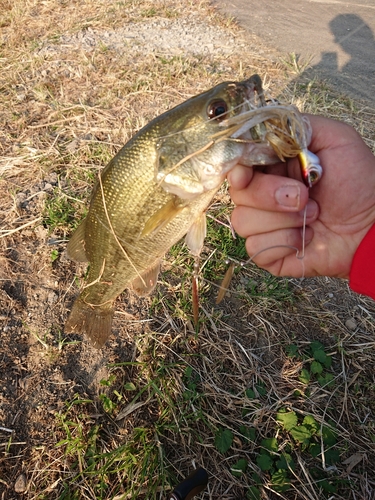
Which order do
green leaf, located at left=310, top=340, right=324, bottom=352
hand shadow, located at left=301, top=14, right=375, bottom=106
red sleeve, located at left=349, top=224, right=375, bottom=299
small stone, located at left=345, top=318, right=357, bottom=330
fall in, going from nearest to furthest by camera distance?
red sleeve, located at left=349, top=224, right=375, bottom=299 → green leaf, located at left=310, top=340, right=324, bottom=352 → small stone, located at left=345, top=318, right=357, bottom=330 → hand shadow, located at left=301, top=14, right=375, bottom=106

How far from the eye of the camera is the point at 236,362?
95.7 inches

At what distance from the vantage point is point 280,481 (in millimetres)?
2025

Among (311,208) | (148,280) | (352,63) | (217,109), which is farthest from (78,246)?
(352,63)

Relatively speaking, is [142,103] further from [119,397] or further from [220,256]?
[119,397]

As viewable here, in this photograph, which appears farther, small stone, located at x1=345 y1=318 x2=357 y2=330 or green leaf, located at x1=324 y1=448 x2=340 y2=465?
small stone, located at x1=345 y1=318 x2=357 y2=330

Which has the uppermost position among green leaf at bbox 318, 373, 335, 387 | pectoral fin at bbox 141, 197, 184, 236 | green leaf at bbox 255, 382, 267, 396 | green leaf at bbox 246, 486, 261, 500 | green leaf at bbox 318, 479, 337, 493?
pectoral fin at bbox 141, 197, 184, 236

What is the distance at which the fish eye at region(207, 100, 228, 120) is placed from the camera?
153 centimetres

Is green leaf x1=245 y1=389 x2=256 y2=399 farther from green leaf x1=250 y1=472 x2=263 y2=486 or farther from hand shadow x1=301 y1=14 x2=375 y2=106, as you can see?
hand shadow x1=301 y1=14 x2=375 y2=106

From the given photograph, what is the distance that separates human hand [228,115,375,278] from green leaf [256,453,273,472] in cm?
104

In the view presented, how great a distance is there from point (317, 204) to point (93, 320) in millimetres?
1340

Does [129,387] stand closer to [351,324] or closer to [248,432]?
[248,432]

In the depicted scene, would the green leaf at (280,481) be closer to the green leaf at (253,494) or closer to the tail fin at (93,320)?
the green leaf at (253,494)

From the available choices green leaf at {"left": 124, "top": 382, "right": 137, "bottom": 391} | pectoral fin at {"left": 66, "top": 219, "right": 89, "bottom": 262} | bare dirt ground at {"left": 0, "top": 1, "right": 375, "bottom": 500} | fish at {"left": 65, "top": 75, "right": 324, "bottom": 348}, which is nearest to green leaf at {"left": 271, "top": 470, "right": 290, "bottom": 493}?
bare dirt ground at {"left": 0, "top": 1, "right": 375, "bottom": 500}

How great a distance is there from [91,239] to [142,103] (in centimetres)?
289
